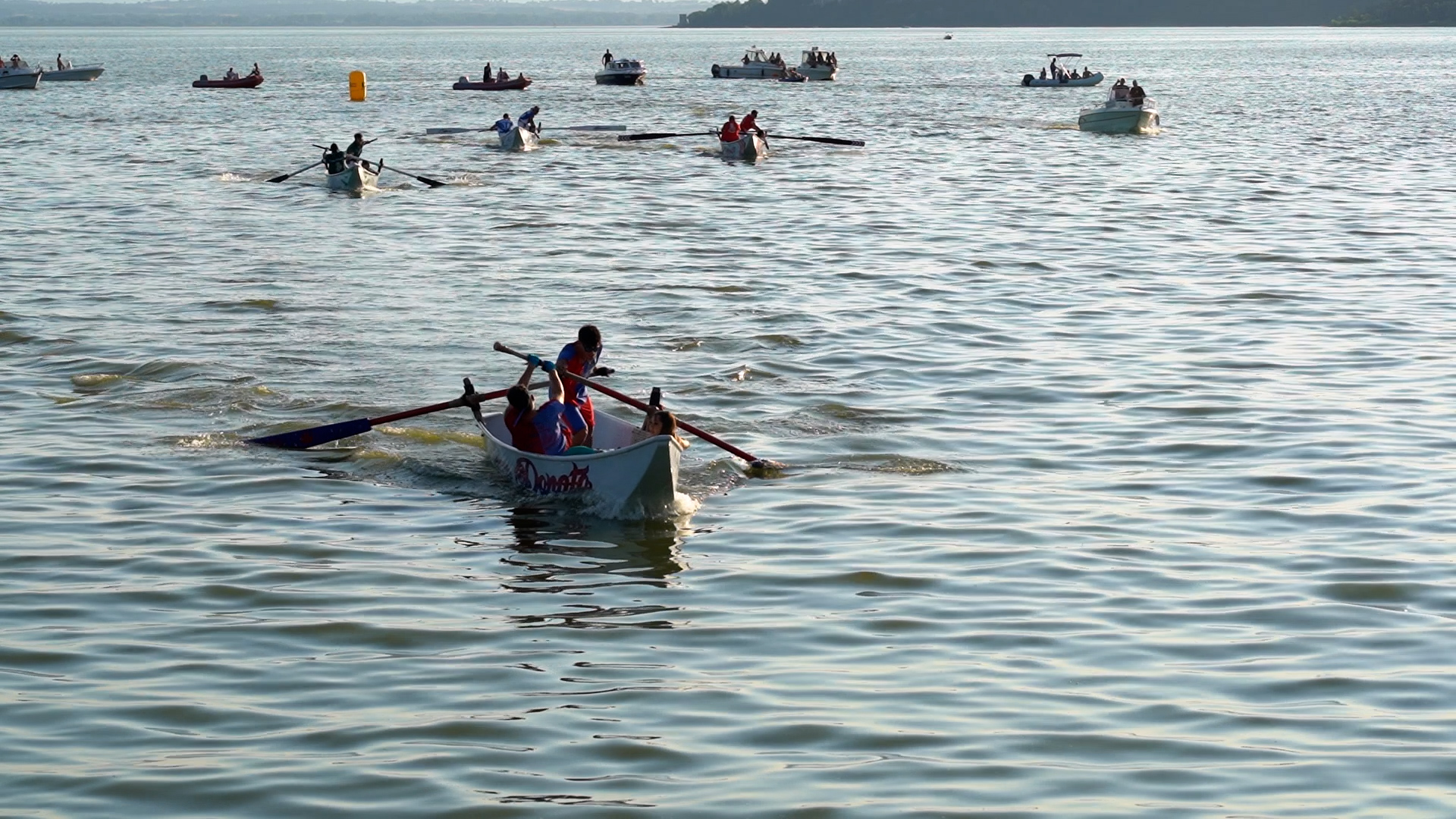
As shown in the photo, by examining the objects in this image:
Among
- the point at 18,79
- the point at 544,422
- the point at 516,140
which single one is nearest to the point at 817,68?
the point at 18,79

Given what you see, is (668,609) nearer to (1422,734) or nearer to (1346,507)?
(1422,734)

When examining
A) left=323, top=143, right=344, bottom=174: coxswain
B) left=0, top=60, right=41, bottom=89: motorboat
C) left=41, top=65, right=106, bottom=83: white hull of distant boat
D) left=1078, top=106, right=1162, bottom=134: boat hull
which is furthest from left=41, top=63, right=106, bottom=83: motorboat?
left=323, top=143, right=344, bottom=174: coxswain

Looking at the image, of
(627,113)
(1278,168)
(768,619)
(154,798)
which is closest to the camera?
(154,798)

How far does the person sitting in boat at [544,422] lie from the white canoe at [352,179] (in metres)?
26.1

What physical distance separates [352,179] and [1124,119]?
97.1 feet

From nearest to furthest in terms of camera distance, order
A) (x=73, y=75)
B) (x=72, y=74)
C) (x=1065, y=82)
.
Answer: (x=1065, y=82), (x=72, y=74), (x=73, y=75)

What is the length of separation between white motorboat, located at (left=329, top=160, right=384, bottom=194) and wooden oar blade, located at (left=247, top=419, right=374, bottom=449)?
2461 cm

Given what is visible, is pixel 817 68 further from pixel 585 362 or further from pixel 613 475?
pixel 613 475

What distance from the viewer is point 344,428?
1712 cm

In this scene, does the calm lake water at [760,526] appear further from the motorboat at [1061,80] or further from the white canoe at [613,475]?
the motorboat at [1061,80]

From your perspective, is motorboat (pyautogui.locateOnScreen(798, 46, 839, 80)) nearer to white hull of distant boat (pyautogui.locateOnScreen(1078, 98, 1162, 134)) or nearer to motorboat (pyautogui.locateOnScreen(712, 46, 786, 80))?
motorboat (pyautogui.locateOnScreen(712, 46, 786, 80))

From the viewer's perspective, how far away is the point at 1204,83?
96.4 metres

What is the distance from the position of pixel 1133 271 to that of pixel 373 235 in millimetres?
15080

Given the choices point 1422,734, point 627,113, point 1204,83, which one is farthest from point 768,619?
point 1204,83
